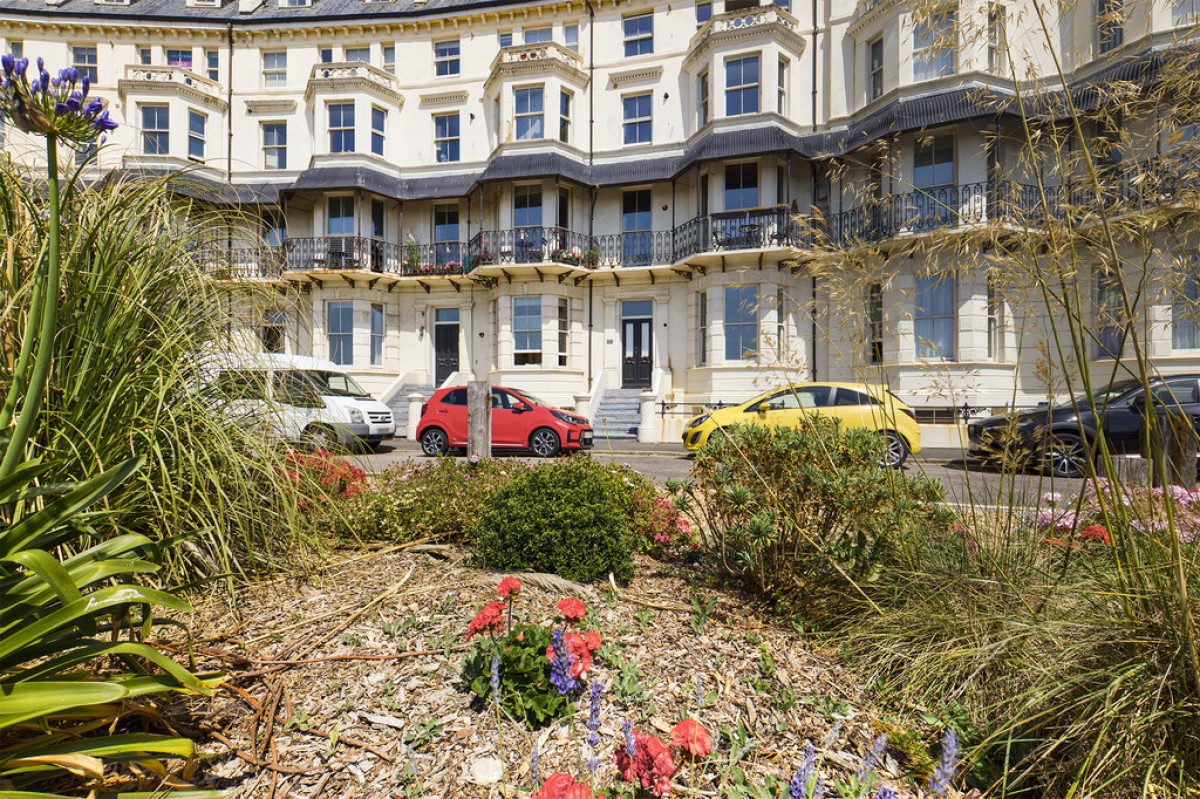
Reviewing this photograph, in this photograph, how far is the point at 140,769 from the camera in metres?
1.69

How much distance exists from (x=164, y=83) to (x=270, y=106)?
129 inches

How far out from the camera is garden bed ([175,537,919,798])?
177cm

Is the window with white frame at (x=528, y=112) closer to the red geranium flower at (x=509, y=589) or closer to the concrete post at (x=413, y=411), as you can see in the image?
the concrete post at (x=413, y=411)

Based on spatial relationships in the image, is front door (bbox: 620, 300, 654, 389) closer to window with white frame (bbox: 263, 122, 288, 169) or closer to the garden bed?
window with white frame (bbox: 263, 122, 288, 169)

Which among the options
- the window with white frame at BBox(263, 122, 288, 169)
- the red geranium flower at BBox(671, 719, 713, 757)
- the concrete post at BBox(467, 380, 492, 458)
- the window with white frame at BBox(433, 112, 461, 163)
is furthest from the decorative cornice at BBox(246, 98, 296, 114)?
the red geranium flower at BBox(671, 719, 713, 757)

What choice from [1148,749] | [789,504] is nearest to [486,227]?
[789,504]

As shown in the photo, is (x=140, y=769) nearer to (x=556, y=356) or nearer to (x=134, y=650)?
(x=134, y=650)

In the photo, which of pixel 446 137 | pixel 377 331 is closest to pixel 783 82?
pixel 446 137

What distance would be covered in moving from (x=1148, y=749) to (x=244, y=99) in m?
27.5

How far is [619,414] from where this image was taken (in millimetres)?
17859

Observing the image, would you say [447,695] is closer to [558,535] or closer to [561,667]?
[561,667]

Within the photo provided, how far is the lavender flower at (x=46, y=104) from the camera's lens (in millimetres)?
1565

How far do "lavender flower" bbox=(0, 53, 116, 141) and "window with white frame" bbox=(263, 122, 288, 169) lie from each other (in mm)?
23182

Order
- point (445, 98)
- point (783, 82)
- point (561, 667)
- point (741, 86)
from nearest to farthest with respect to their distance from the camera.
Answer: point (561, 667) < point (741, 86) < point (783, 82) < point (445, 98)
